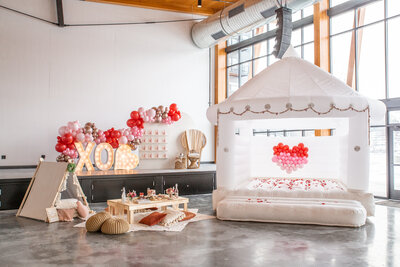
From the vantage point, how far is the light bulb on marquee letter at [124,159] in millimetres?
9242

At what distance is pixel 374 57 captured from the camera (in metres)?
→ 8.88

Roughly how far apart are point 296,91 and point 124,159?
16.5 ft

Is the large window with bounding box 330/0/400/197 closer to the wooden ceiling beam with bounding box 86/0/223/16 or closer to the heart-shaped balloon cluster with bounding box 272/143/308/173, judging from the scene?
the heart-shaped balloon cluster with bounding box 272/143/308/173

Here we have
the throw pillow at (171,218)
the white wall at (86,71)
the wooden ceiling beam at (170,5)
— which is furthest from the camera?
the wooden ceiling beam at (170,5)

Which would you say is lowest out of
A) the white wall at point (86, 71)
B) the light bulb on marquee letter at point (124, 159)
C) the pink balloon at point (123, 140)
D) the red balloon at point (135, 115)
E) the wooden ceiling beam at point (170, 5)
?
the light bulb on marquee letter at point (124, 159)

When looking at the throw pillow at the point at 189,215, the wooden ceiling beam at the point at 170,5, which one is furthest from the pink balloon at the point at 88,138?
the wooden ceiling beam at the point at 170,5

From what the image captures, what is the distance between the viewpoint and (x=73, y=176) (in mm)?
6613

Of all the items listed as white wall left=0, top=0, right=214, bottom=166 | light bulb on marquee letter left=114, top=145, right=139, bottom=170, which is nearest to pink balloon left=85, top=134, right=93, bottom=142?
light bulb on marquee letter left=114, top=145, right=139, bottom=170

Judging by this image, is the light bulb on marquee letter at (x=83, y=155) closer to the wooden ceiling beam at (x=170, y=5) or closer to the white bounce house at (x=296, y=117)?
the white bounce house at (x=296, y=117)

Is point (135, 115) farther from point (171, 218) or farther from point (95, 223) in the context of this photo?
point (95, 223)

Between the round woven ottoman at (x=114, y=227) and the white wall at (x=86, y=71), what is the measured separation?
19.7 feet

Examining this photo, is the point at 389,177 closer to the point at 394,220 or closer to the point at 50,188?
the point at 394,220

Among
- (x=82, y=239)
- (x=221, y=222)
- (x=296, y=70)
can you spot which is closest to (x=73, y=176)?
(x=82, y=239)

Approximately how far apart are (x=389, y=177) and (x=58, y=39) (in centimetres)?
957
